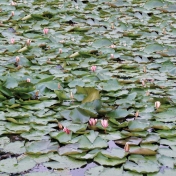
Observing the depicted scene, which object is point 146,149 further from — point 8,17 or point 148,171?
point 8,17

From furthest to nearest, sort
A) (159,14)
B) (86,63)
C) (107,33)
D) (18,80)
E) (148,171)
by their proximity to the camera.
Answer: (159,14)
(107,33)
(86,63)
(18,80)
(148,171)

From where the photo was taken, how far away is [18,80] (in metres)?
2.69

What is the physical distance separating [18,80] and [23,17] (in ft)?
5.52

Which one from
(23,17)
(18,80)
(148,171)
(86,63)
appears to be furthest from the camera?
(23,17)

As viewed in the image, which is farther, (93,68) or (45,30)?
(45,30)

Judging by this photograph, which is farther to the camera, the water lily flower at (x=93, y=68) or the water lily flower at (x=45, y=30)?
the water lily flower at (x=45, y=30)

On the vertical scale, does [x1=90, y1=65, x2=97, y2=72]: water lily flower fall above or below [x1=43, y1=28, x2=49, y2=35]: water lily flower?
above

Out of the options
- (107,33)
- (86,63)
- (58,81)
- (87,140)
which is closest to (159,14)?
(107,33)

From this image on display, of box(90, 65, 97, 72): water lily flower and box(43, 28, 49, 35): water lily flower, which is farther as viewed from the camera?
box(43, 28, 49, 35): water lily flower

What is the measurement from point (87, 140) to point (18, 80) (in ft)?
2.60

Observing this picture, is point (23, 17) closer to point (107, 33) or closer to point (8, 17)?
point (8, 17)

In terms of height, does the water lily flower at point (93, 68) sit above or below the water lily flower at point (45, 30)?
above

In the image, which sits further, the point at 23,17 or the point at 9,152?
the point at 23,17

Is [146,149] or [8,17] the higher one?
[146,149]
